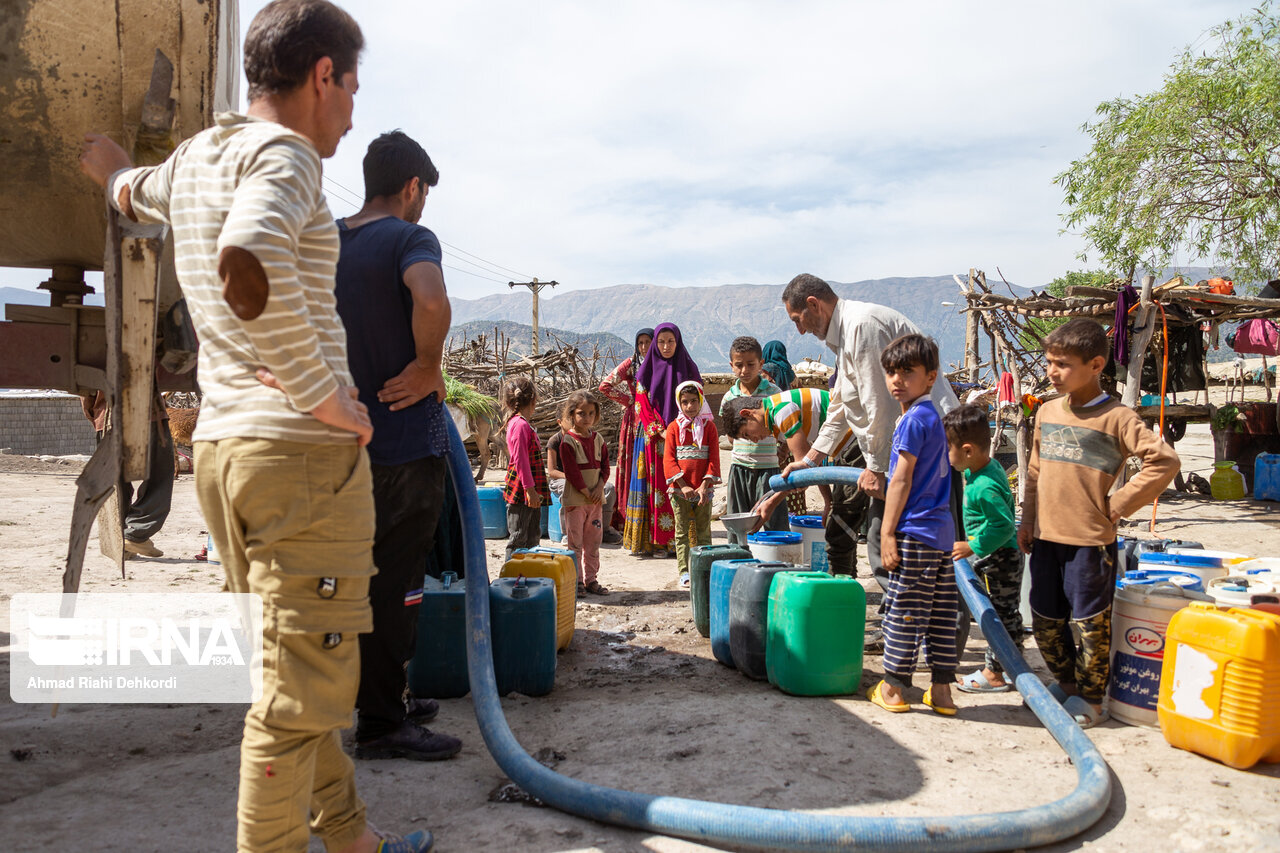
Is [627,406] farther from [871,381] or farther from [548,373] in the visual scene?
[548,373]

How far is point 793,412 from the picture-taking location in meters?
5.97

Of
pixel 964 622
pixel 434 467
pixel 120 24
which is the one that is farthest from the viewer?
pixel 964 622

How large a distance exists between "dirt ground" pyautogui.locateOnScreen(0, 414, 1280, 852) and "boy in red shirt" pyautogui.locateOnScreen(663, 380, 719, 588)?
207cm

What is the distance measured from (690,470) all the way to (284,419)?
16.0 feet

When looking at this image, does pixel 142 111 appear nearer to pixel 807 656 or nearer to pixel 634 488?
pixel 807 656

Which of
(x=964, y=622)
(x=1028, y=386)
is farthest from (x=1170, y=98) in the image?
(x=964, y=622)

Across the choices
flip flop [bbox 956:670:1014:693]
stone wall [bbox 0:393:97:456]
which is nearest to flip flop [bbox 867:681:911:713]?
flip flop [bbox 956:670:1014:693]

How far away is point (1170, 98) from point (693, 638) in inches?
624

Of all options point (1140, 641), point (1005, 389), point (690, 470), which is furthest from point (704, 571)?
point (1005, 389)

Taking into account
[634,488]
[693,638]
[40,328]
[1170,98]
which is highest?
[1170,98]

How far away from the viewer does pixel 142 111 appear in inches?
105

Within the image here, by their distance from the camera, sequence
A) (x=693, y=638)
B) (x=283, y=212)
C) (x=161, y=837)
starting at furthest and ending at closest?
(x=693, y=638)
(x=161, y=837)
(x=283, y=212)

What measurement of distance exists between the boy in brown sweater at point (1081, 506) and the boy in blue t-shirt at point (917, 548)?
43 centimetres

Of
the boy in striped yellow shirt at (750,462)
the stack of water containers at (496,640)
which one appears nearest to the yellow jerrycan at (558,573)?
the stack of water containers at (496,640)
